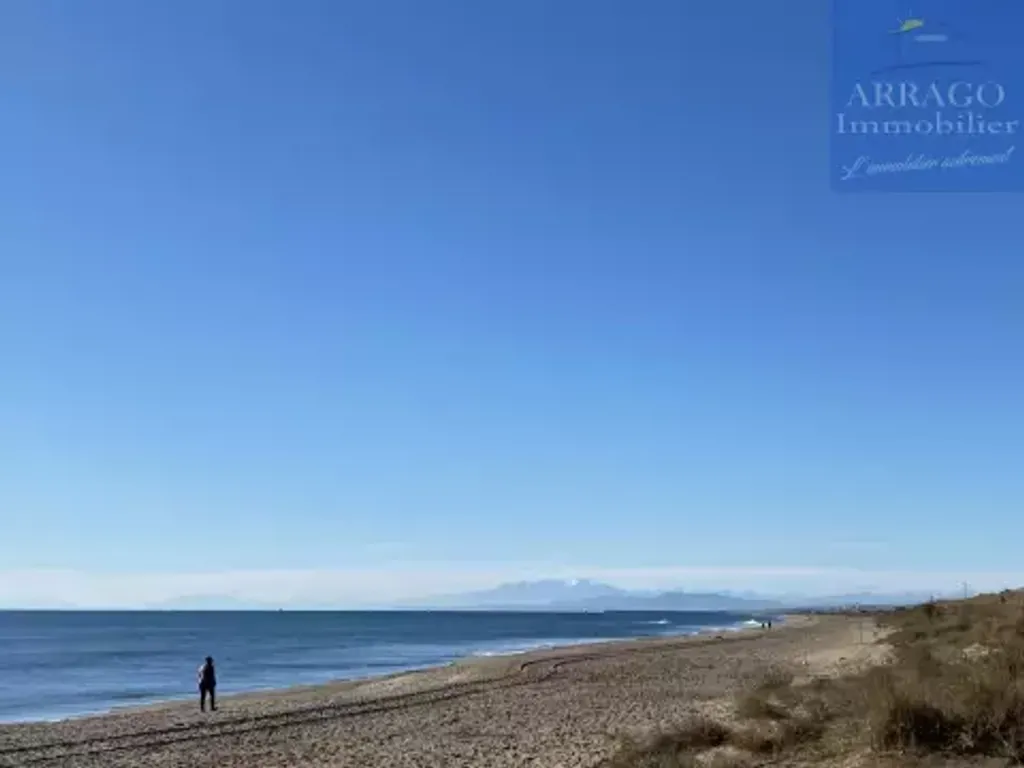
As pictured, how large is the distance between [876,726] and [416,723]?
12.7m

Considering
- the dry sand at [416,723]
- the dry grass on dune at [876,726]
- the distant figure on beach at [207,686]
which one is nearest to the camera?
→ the dry grass on dune at [876,726]

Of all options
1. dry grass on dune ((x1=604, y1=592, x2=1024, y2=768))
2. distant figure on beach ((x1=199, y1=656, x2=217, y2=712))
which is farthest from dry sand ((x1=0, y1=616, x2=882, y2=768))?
dry grass on dune ((x1=604, y1=592, x2=1024, y2=768))

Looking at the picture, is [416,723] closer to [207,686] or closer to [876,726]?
[207,686]

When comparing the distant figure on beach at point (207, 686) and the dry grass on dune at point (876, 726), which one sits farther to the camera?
the distant figure on beach at point (207, 686)

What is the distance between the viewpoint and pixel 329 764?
15586mm

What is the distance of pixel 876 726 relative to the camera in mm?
9914

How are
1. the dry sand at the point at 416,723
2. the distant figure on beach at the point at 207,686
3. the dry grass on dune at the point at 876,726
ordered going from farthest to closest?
the distant figure on beach at the point at 207,686, the dry sand at the point at 416,723, the dry grass on dune at the point at 876,726

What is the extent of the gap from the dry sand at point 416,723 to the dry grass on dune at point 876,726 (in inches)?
80.6

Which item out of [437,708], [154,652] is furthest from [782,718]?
[154,652]

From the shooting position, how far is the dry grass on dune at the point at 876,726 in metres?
9.52

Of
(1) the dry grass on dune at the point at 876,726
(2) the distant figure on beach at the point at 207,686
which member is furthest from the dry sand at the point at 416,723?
(1) the dry grass on dune at the point at 876,726

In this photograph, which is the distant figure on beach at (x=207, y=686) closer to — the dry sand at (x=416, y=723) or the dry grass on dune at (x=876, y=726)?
the dry sand at (x=416, y=723)

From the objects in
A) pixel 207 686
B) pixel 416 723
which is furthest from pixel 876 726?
pixel 207 686

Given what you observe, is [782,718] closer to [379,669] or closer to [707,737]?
[707,737]
